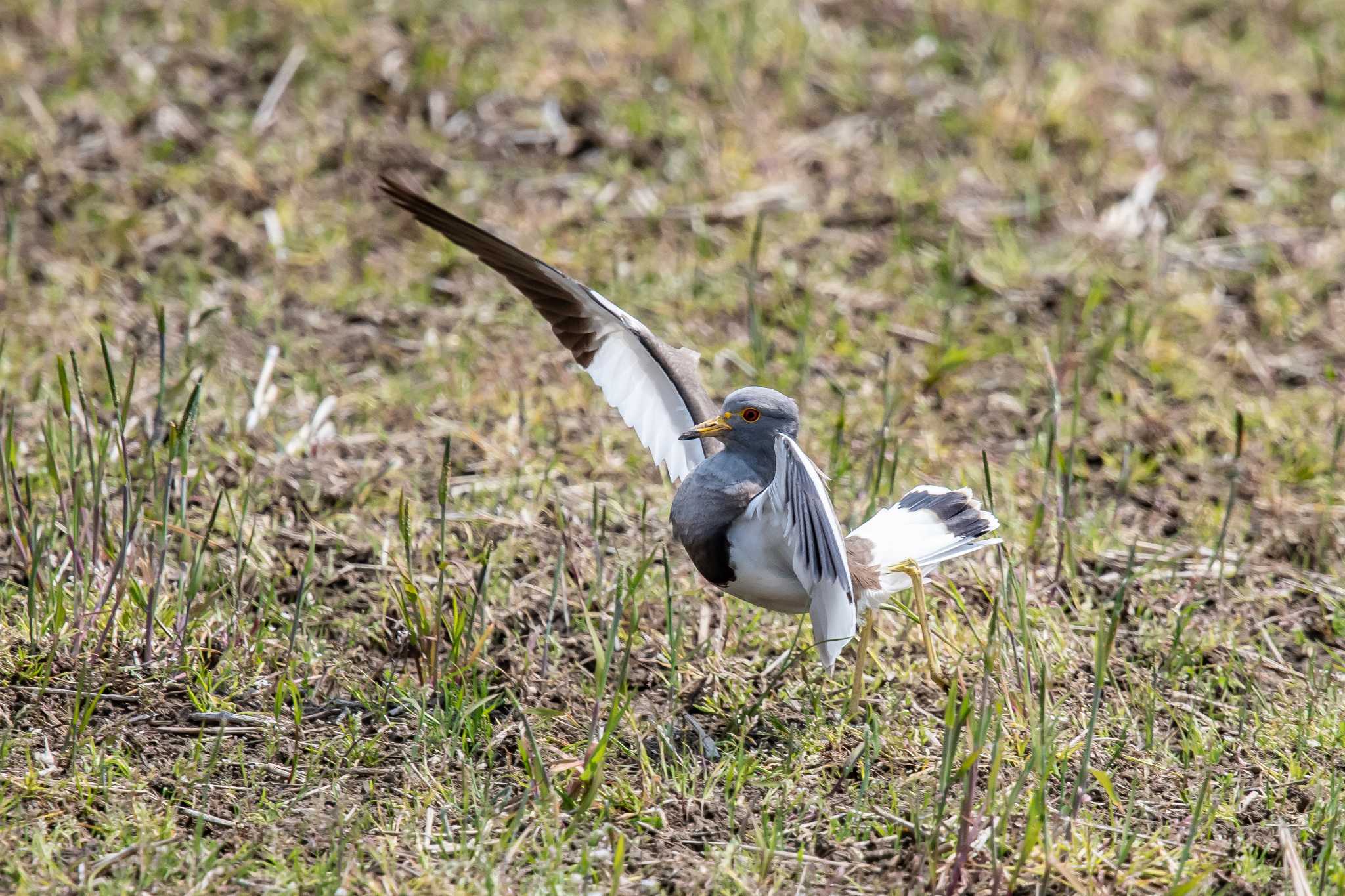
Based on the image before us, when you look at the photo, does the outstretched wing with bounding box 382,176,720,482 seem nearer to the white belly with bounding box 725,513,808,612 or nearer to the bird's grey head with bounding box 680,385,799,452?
the bird's grey head with bounding box 680,385,799,452

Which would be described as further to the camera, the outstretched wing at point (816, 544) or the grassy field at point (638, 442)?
the outstretched wing at point (816, 544)

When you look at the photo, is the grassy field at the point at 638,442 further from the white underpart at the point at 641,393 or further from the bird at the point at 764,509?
the white underpart at the point at 641,393

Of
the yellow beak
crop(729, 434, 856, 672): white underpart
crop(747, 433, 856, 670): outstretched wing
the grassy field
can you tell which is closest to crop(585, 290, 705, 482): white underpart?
the grassy field

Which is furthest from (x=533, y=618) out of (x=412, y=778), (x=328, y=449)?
Answer: (x=328, y=449)

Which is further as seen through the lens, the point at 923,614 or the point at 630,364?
the point at 630,364

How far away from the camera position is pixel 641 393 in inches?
180

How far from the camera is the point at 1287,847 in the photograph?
3090 mm

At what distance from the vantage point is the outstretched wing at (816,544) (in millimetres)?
3521

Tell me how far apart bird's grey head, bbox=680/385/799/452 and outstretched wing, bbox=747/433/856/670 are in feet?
0.72

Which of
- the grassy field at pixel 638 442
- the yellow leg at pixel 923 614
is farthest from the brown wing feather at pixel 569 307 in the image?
the yellow leg at pixel 923 614

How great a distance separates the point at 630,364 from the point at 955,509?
1.09 m

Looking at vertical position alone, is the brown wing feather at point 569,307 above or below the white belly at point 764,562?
above

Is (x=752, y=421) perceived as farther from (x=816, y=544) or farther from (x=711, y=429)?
(x=816, y=544)

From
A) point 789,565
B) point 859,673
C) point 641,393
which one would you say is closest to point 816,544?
point 789,565
